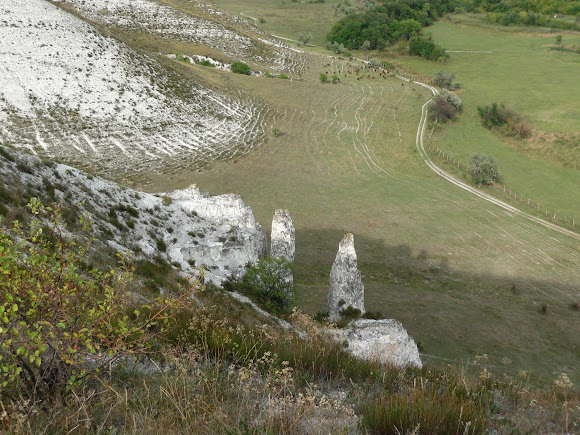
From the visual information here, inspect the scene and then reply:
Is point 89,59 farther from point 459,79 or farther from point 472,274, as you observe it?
point 459,79

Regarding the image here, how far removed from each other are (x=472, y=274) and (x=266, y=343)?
33448mm

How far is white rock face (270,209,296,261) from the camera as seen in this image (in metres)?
29.2

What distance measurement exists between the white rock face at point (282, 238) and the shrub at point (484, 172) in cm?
3849

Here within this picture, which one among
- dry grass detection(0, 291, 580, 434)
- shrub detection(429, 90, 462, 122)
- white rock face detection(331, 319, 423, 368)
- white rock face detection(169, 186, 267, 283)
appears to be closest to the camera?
dry grass detection(0, 291, 580, 434)

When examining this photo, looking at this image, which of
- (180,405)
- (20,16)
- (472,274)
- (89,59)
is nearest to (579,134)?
(472,274)

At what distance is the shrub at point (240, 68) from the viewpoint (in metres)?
93.5

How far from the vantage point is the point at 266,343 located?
9.69m

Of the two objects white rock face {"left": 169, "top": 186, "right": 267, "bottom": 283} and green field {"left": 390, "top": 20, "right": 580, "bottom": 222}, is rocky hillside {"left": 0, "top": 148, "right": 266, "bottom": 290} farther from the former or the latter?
green field {"left": 390, "top": 20, "right": 580, "bottom": 222}

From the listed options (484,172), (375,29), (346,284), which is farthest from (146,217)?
(375,29)

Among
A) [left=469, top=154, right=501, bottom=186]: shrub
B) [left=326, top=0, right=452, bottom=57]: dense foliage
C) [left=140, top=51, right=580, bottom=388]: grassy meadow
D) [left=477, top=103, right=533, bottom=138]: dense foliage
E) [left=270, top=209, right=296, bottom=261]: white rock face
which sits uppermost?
[left=326, top=0, right=452, bottom=57]: dense foliage

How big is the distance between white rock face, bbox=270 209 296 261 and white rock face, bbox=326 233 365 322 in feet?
13.3

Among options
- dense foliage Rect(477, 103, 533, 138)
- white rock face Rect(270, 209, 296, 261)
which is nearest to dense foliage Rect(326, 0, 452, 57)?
dense foliage Rect(477, 103, 533, 138)

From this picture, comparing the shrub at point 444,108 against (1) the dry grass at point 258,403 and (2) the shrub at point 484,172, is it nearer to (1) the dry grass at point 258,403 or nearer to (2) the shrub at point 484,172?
(2) the shrub at point 484,172

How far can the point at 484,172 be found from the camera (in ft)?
191
